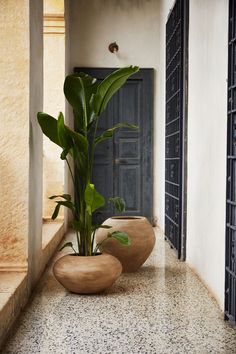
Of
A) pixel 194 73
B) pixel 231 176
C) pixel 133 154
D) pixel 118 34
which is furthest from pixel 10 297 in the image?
pixel 118 34

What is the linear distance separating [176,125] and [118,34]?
288 cm

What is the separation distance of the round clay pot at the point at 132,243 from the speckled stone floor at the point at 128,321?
0.22m

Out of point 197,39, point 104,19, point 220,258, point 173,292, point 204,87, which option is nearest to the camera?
point 220,258

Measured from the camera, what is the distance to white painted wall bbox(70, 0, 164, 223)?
8477mm

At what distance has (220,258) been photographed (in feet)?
12.8

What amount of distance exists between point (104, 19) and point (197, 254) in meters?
4.82

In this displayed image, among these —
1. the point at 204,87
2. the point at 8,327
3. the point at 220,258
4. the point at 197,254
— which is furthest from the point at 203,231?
the point at 8,327

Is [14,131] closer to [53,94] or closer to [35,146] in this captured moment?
[35,146]

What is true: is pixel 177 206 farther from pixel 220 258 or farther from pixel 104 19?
pixel 104 19

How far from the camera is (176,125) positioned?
243 inches

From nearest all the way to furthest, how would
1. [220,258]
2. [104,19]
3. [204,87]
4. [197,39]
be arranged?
[220,258], [204,87], [197,39], [104,19]

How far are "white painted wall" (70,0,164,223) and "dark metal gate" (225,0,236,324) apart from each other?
5.10m

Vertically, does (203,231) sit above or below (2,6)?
below

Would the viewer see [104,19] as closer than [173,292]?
No
